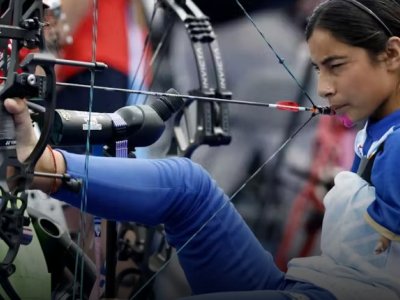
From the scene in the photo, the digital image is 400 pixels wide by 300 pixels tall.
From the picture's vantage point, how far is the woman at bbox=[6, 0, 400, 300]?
82 centimetres

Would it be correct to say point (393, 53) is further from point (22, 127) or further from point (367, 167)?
point (22, 127)

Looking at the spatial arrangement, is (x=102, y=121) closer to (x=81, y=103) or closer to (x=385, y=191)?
(x=81, y=103)

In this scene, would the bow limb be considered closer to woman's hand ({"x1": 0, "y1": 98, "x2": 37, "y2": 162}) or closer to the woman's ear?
woman's hand ({"x1": 0, "y1": 98, "x2": 37, "y2": 162})

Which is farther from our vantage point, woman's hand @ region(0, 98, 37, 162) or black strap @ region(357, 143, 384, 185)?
black strap @ region(357, 143, 384, 185)

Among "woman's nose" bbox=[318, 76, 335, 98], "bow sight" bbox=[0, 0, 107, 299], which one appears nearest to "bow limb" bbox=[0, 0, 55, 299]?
"bow sight" bbox=[0, 0, 107, 299]

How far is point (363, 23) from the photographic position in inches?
32.9

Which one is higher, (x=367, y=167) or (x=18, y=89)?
(x=18, y=89)

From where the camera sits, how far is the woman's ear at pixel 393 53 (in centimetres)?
84

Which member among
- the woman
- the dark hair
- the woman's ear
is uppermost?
the dark hair

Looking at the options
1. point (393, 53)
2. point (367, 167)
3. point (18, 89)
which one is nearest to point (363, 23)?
point (393, 53)

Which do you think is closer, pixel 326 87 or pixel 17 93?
pixel 17 93

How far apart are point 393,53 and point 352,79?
6 centimetres

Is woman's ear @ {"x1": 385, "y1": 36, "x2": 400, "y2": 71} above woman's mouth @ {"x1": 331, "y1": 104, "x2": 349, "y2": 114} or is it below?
above

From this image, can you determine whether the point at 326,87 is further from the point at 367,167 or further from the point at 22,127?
the point at 22,127
